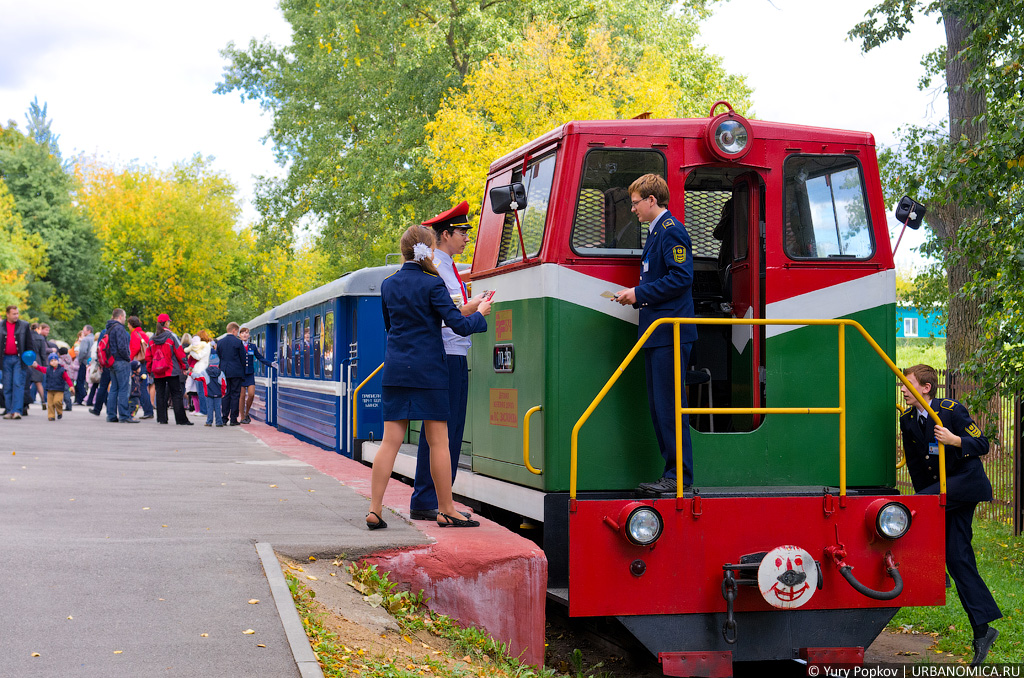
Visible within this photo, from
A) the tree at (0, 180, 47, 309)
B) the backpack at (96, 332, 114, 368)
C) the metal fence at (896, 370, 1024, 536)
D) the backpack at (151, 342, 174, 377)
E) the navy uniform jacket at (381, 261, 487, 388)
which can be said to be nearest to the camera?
the navy uniform jacket at (381, 261, 487, 388)

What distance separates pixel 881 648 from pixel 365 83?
87.2 ft

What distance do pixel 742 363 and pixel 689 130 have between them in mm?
1485

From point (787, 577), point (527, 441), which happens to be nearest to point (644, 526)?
point (787, 577)

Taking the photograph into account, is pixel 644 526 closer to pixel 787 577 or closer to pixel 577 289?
pixel 787 577

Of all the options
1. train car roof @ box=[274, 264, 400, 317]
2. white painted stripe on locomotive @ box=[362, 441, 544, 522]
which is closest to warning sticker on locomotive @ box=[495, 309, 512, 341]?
white painted stripe on locomotive @ box=[362, 441, 544, 522]

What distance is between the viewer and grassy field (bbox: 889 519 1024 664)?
7.12 meters

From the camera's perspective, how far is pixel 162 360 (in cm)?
1834

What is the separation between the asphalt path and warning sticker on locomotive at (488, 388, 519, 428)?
3.20 feet

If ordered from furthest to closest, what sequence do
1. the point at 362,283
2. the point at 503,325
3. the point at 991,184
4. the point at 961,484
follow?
the point at 362,283 < the point at 991,184 < the point at 503,325 < the point at 961,484

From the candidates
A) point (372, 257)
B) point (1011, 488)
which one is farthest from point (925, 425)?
point (372, 257)

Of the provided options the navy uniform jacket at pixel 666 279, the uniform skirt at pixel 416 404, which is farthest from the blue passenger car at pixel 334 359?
the navy uniform jacket at pixel 666 279

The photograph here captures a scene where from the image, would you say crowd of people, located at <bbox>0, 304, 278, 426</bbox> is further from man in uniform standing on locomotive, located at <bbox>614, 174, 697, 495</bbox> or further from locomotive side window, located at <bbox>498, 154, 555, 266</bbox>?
man in uniform standing on locomotive, located at <bbox>614, 174, 697, 495</bbox>

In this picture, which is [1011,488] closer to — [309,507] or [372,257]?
[309,507]

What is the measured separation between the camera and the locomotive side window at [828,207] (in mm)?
6398
